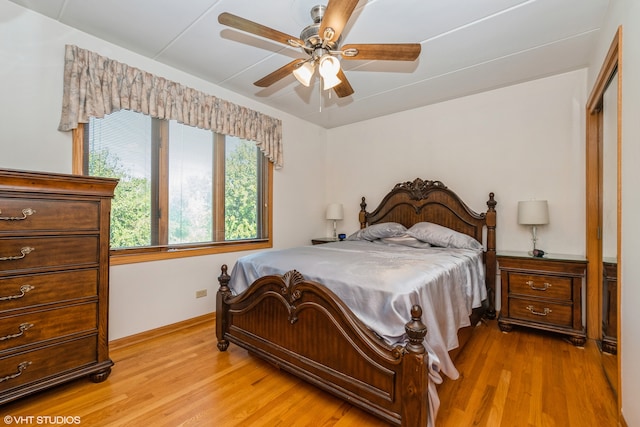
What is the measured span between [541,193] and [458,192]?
0.80m

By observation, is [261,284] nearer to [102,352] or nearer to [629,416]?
[102,352]

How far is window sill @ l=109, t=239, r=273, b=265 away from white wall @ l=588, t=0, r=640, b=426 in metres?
3.22

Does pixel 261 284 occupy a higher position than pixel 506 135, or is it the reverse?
pixel 506 135

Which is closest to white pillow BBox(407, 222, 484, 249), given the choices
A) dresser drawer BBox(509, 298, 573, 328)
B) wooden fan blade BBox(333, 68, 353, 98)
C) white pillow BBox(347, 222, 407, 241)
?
white pillow BBox(347, 222, 407, 241)

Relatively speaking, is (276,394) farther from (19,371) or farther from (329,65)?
(329,65)

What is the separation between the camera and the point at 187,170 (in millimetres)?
3006

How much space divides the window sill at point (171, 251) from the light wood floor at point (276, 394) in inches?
28.4

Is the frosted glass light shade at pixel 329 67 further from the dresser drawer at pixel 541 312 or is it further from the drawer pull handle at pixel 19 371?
the dresser drawer at pixel 541 312

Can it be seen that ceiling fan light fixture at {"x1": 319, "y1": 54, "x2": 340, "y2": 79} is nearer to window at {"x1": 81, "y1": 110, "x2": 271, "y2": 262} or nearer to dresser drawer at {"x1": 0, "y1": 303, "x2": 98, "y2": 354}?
window at {"x1": 81, "y1": 110, "x2": 271, "y2": 262}

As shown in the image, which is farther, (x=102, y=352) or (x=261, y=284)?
(x=261, y=284)

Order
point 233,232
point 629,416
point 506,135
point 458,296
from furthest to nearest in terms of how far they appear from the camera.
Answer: point 233,232, point 506,135, point 458,296, point 629,416

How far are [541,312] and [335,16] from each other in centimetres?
297

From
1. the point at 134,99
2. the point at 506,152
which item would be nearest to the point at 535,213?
the point at 506,152

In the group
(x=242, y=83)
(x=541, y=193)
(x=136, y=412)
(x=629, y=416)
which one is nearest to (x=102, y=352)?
(x=136, y=412)
